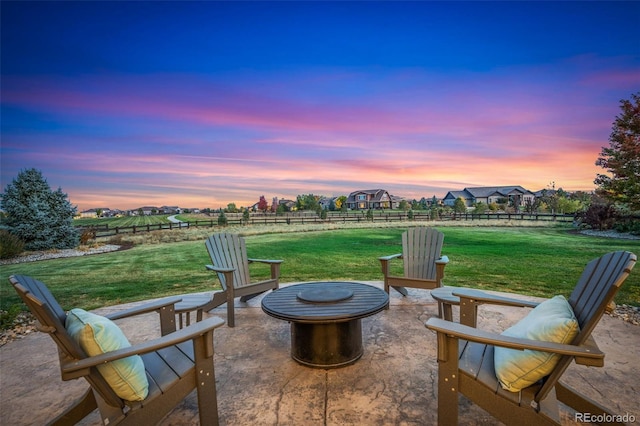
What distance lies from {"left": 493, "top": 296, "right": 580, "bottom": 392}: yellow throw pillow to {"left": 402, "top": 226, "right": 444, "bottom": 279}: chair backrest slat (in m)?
2.70

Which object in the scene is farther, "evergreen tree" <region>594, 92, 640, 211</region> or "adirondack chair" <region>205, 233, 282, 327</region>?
"evergreen tree" <region>594, 92, 640, 211</region>

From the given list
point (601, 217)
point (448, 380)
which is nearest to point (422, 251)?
point (448, 380)

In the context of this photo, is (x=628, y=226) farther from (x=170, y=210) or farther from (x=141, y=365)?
(x=170, y=210)

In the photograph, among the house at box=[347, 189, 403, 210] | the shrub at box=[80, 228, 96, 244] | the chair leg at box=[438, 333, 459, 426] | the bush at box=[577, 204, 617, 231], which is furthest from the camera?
the house at box=[347, 189, 403, 210]

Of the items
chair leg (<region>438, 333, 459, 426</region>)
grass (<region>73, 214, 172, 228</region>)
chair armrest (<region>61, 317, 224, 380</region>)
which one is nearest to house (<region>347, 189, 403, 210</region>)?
grass (<region>73, 214, 172, 228</region>)

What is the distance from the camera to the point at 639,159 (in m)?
5.03

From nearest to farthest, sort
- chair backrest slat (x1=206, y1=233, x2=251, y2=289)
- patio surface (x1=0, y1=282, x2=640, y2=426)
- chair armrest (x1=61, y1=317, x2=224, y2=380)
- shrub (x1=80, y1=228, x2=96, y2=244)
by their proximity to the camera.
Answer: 1. chair armrest (x1=61, y1=317, x2=224, y2=380)
2. patio surface (x1=0, y1=282, x2=640, y2=426)
3. chair backrest slat (x1=206, y1=233, x2=251, y2=289)
4. shrub (x1=80, y1=228, x2=96, y2=244)

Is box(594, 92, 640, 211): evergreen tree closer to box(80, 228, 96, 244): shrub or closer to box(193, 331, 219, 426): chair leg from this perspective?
box(193, 331, 219, 426): chair leg

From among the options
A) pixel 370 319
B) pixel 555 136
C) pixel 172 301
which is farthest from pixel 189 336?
pixel 555 136

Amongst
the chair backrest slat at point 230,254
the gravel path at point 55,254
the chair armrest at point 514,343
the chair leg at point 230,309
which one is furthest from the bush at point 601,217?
the gravel path at point 55,254

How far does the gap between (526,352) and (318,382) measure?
1.58 m

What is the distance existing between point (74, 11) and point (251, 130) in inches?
A: 250

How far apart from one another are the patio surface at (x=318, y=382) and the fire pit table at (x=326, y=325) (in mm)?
104

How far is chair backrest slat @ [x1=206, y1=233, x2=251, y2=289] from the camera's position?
4105mm
